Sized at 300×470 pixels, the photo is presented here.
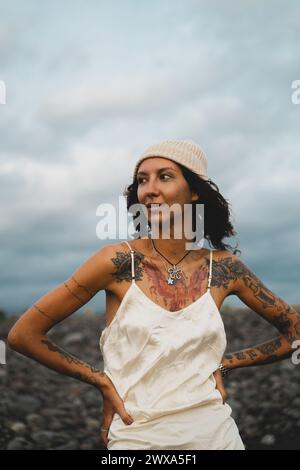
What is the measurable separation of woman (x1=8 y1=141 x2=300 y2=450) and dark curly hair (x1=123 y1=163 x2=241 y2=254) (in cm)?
1

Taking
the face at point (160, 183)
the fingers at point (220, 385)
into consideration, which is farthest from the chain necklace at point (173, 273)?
the fingers at point (220, 385)

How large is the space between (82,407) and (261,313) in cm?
898

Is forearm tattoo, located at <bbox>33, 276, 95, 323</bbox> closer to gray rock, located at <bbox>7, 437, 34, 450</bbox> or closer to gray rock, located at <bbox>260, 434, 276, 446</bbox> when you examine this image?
gray rock, located at <bbox>7, 437, 34, 450</bbox>

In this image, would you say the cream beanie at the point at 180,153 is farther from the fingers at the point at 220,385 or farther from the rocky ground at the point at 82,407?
the rocky ground at the point at 82,407

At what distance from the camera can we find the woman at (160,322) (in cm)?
452

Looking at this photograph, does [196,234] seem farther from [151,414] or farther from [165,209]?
[151,414]

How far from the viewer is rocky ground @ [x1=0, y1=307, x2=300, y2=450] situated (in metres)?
10.9

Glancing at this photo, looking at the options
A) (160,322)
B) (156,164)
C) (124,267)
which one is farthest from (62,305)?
(156,164)

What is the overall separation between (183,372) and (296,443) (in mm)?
6770

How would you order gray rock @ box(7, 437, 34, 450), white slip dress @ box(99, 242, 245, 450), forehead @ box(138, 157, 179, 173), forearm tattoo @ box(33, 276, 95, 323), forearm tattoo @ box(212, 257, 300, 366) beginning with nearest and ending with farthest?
white slip dress @ box(99, 242, 245, 450), forearm tattoo @ box(33, 276, 95, 323), forehead @ box(138, 157, 179, 173), forearm tattoo @ box(212, 257, 300, 366), gray rock @ box(7, 437, 34, 450)

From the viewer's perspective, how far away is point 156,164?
4910mm

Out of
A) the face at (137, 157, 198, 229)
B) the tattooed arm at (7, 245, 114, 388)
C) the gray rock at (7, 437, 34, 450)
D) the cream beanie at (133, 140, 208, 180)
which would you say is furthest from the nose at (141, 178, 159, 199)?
the gray rock at (7, 437, 34, 450)

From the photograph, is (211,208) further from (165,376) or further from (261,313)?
(165,376)
